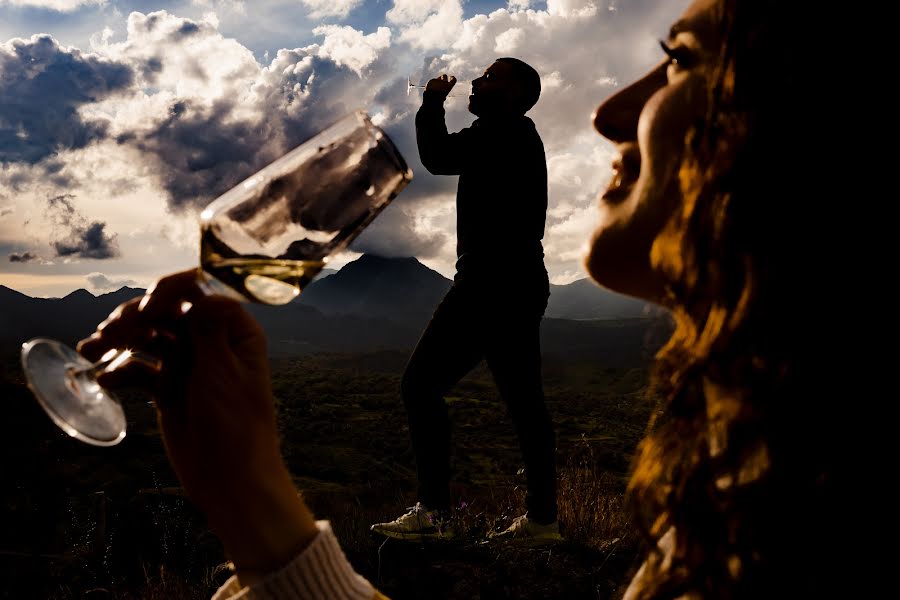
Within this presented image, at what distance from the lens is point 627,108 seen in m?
1.43

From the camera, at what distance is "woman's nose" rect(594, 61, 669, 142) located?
1415 millimetres

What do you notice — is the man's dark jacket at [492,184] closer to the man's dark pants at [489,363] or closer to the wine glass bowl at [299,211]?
the man's dark pants at [489,363]

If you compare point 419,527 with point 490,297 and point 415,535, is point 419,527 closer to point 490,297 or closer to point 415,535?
point 415,535

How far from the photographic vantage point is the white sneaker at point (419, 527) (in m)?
3.47

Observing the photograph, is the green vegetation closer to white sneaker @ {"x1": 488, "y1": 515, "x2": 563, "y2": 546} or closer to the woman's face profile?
white sneaker @ {"x1": 488, "y1": 515, "x2": 563, "y2": 546}

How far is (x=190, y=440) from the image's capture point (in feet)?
3.38

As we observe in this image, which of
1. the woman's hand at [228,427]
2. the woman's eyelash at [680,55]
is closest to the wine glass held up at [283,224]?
the woman's hand at [228,427]

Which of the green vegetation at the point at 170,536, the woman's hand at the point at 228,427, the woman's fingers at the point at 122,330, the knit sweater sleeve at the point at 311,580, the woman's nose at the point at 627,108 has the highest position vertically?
the woman's nose at the point at 627,108

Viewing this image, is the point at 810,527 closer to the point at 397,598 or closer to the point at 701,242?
the point at 701,242

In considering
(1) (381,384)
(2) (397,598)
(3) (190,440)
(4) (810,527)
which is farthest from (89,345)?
(1) (381,384)

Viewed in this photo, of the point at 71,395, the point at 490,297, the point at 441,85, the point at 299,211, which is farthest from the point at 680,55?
the point at 441,85

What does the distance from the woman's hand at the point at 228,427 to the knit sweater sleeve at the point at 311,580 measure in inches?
0.7

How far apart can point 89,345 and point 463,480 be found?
754 cm

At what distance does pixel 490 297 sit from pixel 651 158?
211 centimetres
